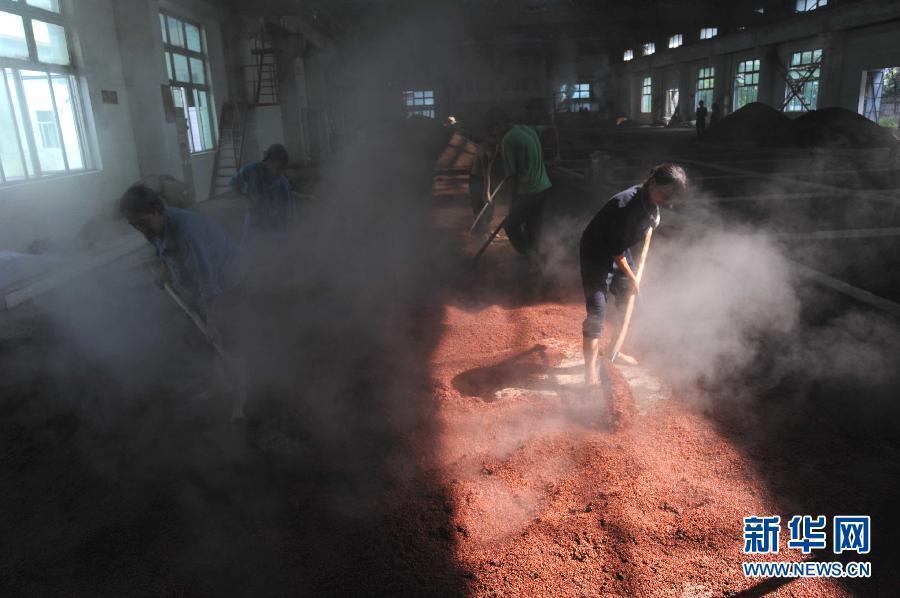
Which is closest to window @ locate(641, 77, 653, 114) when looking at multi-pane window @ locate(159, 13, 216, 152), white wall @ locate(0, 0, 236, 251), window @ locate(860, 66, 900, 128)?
window @ locate(860, 66, 900, 128)

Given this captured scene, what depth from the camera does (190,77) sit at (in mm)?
11836

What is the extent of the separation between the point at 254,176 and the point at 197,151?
7.08m

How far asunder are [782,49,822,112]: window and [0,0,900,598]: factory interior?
47.3ft

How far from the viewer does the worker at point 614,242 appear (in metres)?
3.52

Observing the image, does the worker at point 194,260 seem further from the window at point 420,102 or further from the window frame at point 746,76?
the window at point 420,102

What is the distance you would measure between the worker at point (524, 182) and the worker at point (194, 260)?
3172mm

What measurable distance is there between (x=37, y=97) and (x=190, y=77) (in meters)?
4.56

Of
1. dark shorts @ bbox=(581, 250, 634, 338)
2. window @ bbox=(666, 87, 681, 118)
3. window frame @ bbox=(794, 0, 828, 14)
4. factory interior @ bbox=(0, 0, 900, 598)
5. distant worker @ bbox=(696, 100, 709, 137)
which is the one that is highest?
window frame @ bbox=(794, 0, 828, 14)

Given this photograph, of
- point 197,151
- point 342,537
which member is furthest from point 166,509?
point 197,151

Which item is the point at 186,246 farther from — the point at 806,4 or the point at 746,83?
the point at 746,83

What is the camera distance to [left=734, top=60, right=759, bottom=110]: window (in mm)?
26431

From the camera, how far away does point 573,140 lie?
25.9 m

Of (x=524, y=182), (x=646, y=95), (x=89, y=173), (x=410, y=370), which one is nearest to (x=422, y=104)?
(x=646, y=95)

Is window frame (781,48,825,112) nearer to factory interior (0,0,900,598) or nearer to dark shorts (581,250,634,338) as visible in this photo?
factory interior (0,0,900,598)
